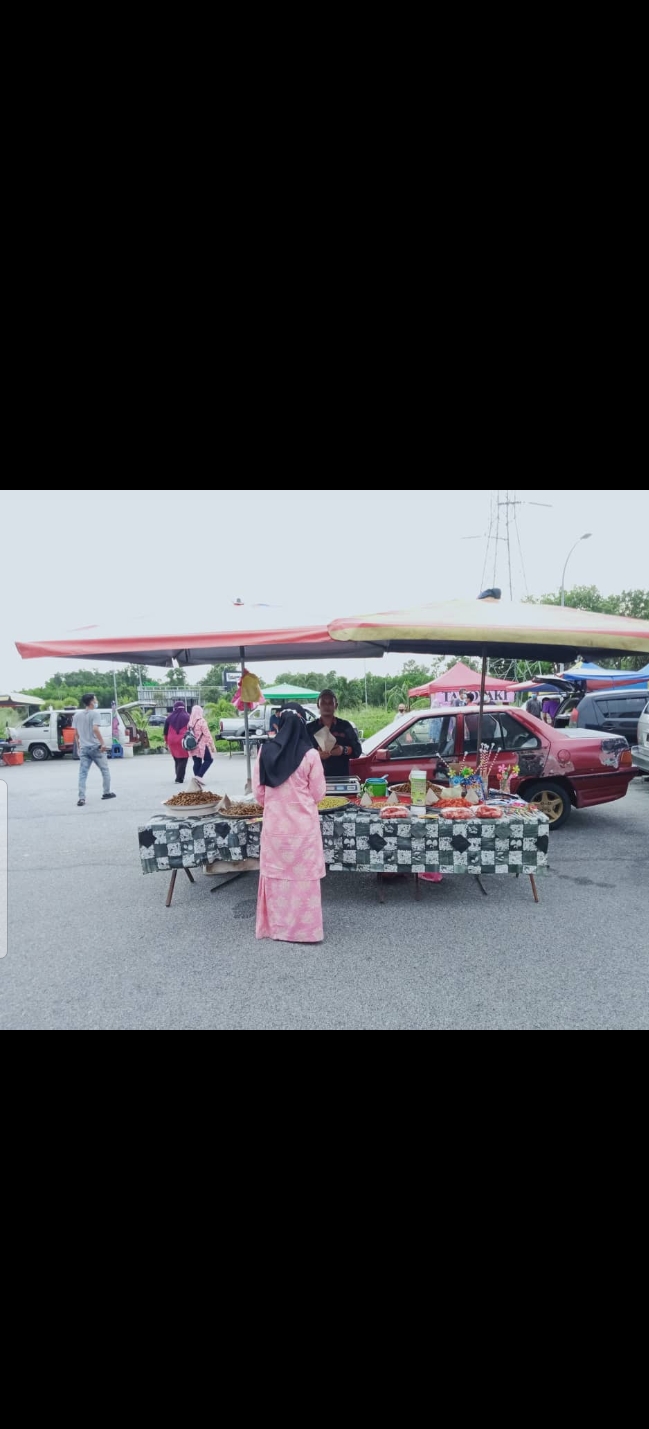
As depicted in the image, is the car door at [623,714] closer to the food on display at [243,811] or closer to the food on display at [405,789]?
the food on display at [405,789]

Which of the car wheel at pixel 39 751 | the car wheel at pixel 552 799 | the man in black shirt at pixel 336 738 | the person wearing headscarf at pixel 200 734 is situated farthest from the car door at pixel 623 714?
the car wheel at pixel 39 751

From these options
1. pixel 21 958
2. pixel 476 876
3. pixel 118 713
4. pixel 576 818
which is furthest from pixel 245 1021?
pixel 118 713

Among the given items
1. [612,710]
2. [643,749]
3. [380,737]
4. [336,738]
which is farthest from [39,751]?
[643,749]

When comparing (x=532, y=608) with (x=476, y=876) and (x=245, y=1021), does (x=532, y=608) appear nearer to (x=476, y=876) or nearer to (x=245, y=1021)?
(x=476, y=876)

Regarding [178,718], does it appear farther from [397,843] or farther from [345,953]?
[345,953]

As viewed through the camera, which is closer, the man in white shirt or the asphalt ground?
the asphalt ground

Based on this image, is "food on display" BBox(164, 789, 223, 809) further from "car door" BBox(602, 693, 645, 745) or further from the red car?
"car door" BBox(602, 693, 645, 745)

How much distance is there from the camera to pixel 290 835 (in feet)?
13.8

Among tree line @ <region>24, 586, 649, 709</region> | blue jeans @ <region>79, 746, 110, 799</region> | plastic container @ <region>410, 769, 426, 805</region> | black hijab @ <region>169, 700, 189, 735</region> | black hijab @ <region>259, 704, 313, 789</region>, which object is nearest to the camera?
black hijab @ <region>259, 704, 313, 789</region>

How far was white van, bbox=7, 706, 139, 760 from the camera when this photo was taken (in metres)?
18.5

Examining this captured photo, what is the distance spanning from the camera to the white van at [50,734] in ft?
60.5

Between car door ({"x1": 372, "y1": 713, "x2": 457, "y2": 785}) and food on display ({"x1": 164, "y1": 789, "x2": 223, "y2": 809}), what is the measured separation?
6.44 feet

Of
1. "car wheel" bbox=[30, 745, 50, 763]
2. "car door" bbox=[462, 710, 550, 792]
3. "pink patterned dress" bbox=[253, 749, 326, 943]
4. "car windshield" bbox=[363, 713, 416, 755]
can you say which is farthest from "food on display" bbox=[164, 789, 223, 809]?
"car wheel" bbox=[30, 745, 50, 763]

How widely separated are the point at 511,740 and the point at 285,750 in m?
3.43
